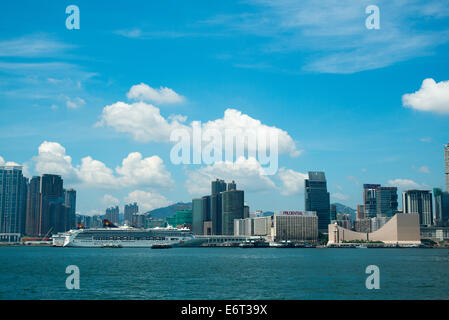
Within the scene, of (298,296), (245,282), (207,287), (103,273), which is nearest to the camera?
(298,296)

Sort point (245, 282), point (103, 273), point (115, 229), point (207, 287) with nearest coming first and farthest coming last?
point (207, 287), point (245, 282), point (103, 273), point (115, 229)

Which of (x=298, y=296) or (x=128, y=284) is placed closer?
(x=298, y=296)
